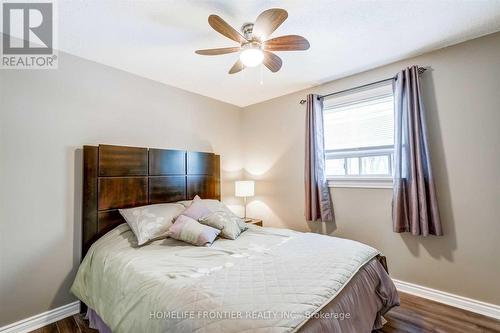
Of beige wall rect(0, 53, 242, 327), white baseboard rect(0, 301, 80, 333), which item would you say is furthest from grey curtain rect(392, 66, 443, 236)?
white baseboard rect(0, 301, 80, 333)

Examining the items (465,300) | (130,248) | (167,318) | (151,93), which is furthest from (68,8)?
(465,300)

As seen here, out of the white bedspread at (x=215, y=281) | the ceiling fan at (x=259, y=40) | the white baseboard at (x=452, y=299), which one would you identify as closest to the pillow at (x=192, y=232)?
the white bedspread at (x=215, y=281)

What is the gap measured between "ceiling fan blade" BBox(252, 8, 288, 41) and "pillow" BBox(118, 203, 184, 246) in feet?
6.13

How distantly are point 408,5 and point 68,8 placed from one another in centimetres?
250

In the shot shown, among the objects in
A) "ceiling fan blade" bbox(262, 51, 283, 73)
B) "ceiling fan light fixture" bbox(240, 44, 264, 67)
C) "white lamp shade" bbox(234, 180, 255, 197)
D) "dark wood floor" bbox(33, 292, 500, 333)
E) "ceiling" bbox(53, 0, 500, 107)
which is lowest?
"dark wood floor" bbox(33, 292, 500, 333)

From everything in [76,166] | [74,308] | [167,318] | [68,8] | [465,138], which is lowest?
[74,308]

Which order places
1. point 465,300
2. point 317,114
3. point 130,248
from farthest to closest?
point 317,114 → point 465,300 → point 130,248

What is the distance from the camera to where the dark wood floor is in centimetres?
190

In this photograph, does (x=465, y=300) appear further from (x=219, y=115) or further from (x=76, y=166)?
(x=76, y=166)

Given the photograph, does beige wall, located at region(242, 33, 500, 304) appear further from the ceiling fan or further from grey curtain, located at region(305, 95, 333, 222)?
the ceiling fan

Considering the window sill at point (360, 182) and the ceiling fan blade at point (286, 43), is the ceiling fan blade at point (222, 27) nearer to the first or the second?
the ceiling fan blade at point (286, 43)

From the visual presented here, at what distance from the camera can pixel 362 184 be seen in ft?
9.27

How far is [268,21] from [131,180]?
2.08 meters

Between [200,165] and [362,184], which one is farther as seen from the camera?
[200,165]
